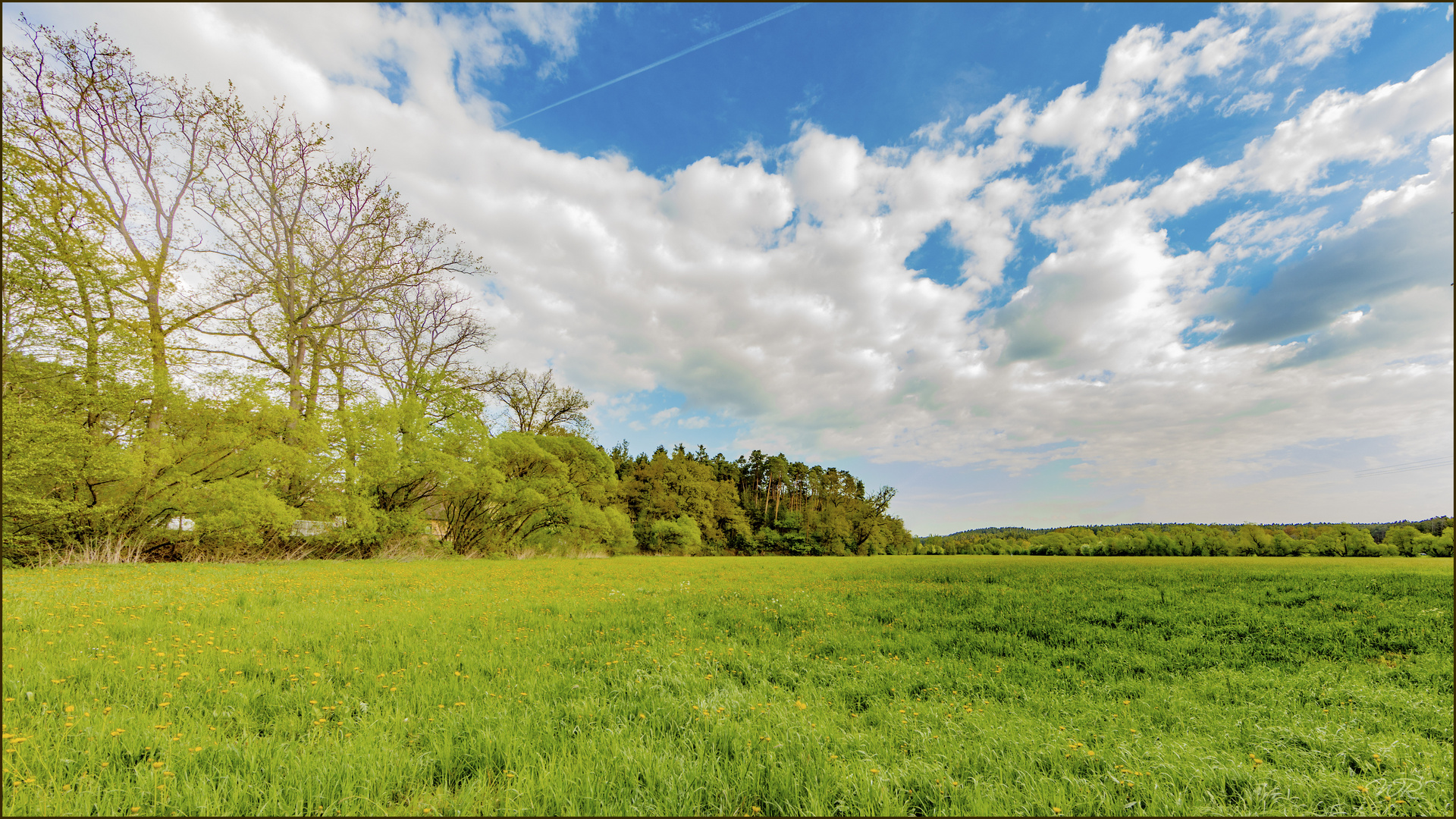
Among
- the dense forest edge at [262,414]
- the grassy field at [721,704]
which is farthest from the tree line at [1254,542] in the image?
the grassy field at [721,704]

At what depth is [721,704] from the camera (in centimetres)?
486

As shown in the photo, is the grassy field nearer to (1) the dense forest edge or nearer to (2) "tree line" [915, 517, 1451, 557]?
(1) the dense forest edge

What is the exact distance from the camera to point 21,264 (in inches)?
514

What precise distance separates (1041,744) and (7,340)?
21928 millimetres

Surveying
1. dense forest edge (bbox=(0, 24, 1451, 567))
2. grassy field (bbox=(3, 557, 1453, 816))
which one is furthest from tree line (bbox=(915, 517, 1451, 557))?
grassy field (bbox=(3, 557, 1453, 816))

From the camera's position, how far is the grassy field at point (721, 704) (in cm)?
335

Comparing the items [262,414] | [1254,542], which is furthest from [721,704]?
[1254,542]

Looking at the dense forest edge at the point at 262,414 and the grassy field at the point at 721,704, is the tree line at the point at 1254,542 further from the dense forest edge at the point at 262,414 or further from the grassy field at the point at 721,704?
the grassy field at the point at 721,704

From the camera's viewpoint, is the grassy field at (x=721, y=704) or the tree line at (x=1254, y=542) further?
the tree line at (x=1254, y=542)

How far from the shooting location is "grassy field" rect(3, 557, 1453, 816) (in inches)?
132

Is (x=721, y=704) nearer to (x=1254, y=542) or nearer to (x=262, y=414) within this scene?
(x=262, y=414)

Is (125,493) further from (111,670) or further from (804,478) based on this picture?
(804,478)

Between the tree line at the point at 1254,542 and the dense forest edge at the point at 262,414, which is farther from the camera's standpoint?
the tree line at the point at 1254,542

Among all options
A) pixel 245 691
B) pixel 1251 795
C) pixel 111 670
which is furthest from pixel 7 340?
pixel 1251 795
